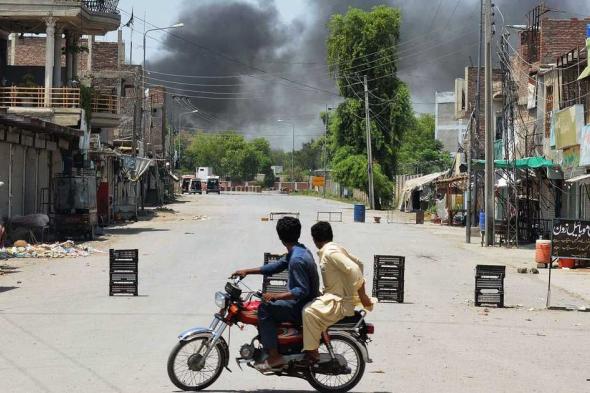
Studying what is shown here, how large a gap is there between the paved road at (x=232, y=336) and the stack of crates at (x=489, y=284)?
0.39 metres

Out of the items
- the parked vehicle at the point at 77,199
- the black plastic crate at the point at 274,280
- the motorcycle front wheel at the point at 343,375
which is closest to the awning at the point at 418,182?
the parked vehicle at the point at 77,199

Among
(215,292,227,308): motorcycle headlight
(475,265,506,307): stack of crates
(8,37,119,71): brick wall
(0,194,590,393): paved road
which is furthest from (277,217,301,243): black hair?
(8,37,119,71): brick wall

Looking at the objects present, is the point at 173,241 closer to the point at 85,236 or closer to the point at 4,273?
the point at 85,236

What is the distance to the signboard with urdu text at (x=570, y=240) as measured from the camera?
18188mm

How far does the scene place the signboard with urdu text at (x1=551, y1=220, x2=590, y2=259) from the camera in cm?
1819

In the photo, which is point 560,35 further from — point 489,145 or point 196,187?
point 196,187

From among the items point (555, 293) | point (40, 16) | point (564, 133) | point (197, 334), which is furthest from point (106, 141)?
point (197, 334)

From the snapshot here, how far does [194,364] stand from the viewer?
861cm

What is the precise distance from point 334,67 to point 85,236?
4956cm

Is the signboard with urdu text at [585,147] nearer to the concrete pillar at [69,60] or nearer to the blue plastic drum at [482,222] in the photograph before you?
the blue plastic drum at [482,222]

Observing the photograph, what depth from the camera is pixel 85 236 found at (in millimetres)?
33750

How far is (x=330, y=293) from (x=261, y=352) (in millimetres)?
799

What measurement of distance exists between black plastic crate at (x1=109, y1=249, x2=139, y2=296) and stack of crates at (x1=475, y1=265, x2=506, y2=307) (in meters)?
5.82

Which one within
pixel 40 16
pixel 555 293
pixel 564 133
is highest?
pixel 40 16
